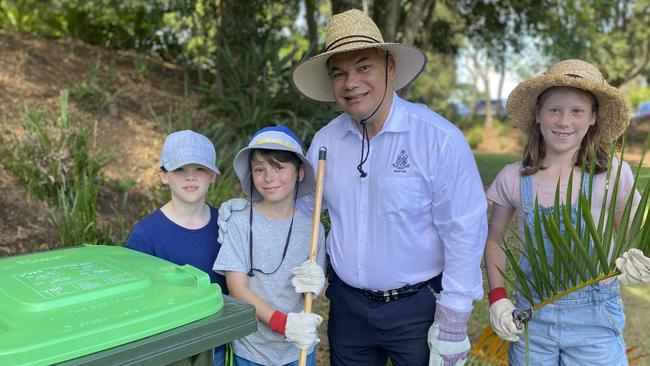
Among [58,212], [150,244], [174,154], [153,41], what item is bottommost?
[58,212]

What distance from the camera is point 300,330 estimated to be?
197 centimetres

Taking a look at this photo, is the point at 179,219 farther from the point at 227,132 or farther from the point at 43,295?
the point at 227,132

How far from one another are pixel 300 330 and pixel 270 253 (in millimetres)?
316

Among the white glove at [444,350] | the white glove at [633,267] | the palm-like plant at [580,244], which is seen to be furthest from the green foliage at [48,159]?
the white glove at [633,267]

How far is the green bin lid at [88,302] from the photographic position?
137cm

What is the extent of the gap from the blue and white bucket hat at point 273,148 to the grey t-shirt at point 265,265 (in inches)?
7.2

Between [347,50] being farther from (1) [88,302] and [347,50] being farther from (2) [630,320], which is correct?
(2) [630,320]

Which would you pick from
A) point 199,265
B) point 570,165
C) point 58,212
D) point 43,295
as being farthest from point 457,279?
point 58,212

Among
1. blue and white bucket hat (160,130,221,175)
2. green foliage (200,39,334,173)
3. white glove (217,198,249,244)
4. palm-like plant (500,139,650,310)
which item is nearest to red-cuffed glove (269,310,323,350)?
white glove (217,198,249,244)

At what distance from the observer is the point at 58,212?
4305mm

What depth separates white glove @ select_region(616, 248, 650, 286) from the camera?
5.72ft

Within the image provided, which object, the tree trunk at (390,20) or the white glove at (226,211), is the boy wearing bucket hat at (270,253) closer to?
the white glove at (226,211)

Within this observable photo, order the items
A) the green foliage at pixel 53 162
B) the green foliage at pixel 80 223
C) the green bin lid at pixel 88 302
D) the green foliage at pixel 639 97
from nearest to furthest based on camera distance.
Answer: the green bin lid at pixel 88 302 → the green foliage at pixel 80 223 → the green foliage at pixel 53 162 → the green foliage at pixel 639 97

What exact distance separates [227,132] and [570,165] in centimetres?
441
